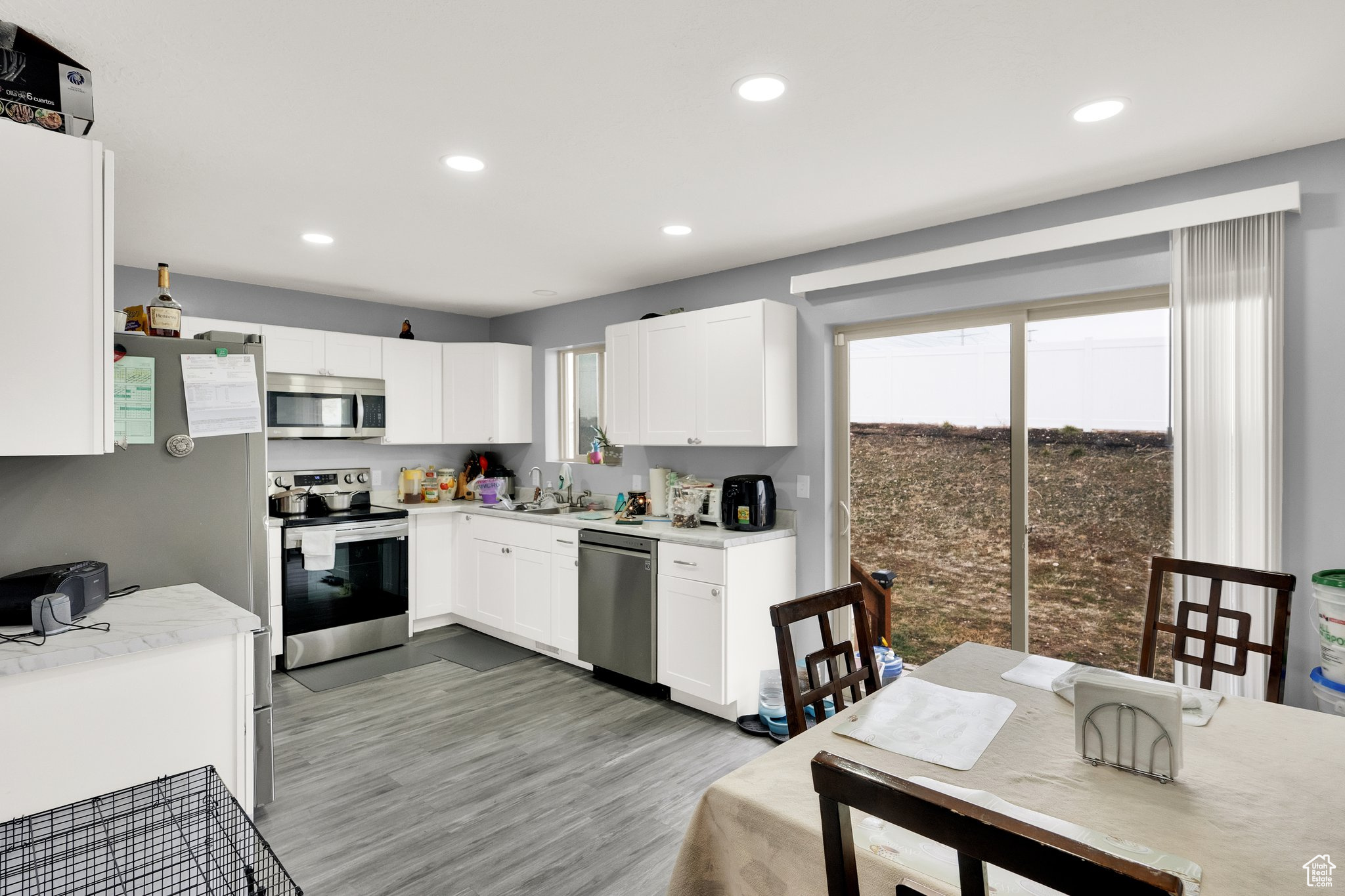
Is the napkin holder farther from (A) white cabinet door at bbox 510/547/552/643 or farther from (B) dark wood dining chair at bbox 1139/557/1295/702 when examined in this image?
(A) white cabinet door at bbox 510/547/552/643

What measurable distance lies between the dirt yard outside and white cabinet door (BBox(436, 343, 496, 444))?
2959mm

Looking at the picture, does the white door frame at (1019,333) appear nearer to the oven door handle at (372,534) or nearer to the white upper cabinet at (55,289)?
the white upper cabinet at (55,289)

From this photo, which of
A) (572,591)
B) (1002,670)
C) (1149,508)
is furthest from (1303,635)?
(572,591)

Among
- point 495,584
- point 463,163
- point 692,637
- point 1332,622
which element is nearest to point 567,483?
point 495,584

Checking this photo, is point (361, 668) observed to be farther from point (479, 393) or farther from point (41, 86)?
point (41, 86)

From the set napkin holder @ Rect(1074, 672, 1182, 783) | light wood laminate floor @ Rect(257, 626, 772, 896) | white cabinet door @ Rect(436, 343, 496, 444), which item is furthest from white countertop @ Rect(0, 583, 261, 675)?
white cabinet door @ Rect(436, 343, 496, 444)

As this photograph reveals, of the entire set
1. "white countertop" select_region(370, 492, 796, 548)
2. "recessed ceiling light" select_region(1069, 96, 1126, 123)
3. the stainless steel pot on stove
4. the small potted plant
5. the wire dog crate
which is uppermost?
"recessed ceiling light" select_region(1069, 96, 1126, 123)

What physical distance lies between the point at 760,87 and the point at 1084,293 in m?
1.77

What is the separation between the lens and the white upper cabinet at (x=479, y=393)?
5.37 metres

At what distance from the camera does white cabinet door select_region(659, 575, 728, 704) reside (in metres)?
3.46

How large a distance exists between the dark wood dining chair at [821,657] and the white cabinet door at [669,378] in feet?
6.92

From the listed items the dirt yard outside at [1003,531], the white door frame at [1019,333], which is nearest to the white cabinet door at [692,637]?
the dirt yard outside at [1003,531]

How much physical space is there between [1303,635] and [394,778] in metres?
3.46

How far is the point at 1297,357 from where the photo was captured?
2404mm
